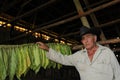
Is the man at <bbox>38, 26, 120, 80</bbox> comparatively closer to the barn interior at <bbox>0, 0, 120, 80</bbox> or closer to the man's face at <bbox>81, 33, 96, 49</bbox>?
the man's face at <bbox>81, 33, 96, 49</bbox>

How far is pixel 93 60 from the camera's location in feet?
11.0

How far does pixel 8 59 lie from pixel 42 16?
565cm

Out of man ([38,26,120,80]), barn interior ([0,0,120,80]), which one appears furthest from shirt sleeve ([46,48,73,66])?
barn interior ([0,0,120,80])

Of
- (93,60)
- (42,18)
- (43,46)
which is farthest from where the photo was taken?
(42,18)

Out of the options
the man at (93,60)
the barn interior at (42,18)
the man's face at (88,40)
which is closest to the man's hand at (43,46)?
the man at (93,60)

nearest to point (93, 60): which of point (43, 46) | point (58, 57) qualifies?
point (58, 57)

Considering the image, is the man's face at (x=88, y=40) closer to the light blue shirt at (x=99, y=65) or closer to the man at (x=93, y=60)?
the man at (x=93, y=60)

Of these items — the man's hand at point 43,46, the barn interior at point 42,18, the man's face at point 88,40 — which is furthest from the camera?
the barn interior at point 42,18

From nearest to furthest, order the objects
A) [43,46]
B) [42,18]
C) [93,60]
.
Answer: [43,46]
[93,60]
[42,18]

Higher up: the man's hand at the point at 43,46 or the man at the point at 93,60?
the man's hand at the point at 43,46

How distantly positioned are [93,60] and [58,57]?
480 millimetres

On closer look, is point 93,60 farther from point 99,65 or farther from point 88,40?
point 88,40

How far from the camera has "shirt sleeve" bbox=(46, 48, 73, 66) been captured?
129 inches

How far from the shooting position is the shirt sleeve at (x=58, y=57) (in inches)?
129
